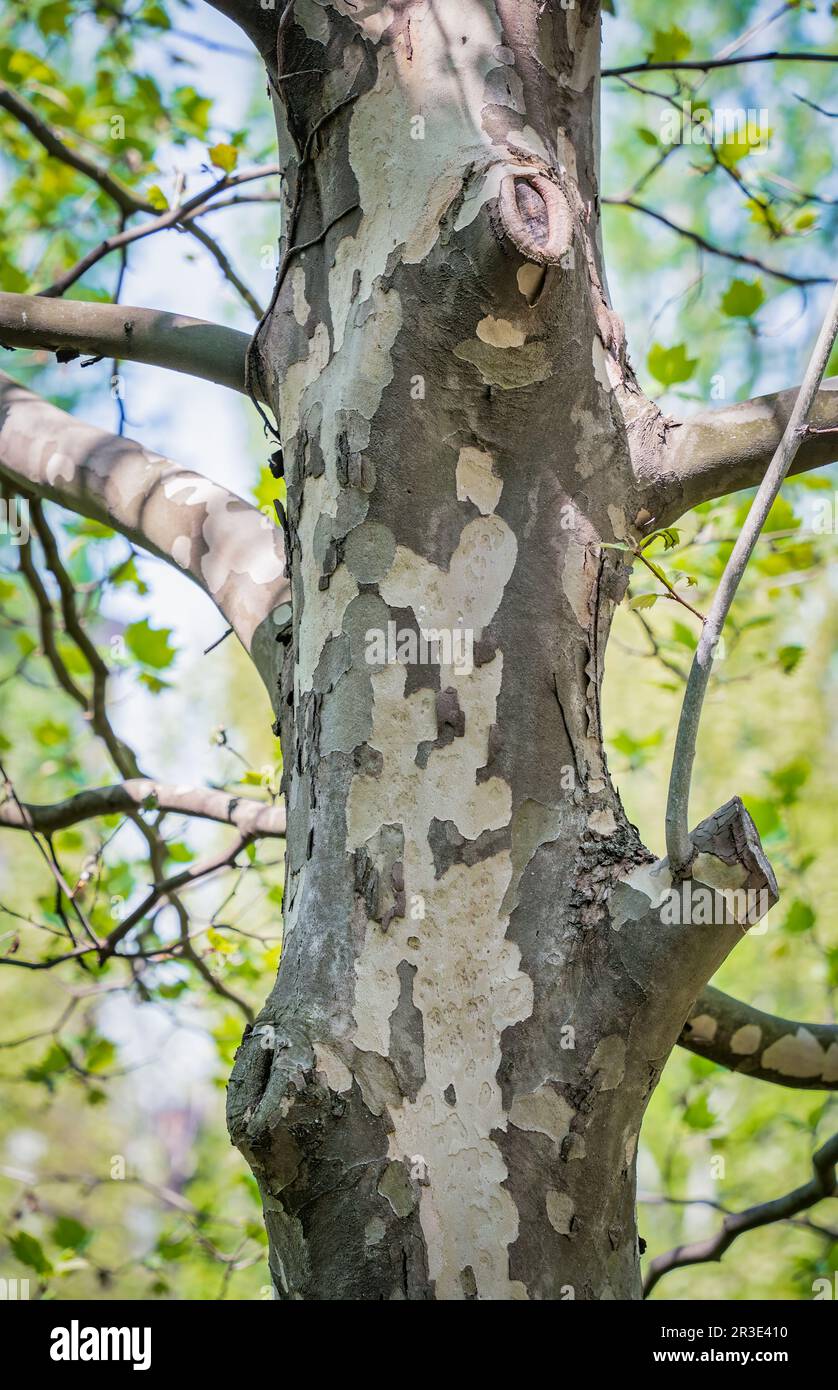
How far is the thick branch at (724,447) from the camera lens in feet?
4.42

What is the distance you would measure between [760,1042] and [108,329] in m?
1.47

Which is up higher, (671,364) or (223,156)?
(223,156)

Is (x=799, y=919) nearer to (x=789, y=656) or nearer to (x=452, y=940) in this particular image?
(x=789, y=656)

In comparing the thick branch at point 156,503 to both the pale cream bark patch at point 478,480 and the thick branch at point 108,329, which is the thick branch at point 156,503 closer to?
the thick branch at point 108,329

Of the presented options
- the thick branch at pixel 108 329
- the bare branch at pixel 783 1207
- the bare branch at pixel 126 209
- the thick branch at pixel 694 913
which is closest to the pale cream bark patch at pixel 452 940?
the thick branch at pixel 694 913

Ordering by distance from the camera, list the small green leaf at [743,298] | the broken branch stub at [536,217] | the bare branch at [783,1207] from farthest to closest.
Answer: the small green leaf at [743,298], the bare branch at [783,1207], the broken branch stub at [536,217]

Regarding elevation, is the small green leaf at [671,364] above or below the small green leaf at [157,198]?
below

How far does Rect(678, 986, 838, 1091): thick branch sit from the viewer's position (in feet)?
5.63

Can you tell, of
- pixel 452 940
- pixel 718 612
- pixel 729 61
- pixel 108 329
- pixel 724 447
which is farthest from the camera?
pixel 729 61

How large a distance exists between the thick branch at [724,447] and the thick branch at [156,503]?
52 centimetres

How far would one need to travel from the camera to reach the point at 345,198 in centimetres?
131

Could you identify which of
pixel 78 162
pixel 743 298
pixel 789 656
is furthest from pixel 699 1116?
pixel 78 162

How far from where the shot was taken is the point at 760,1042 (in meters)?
1.73
